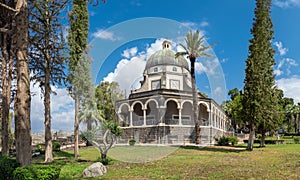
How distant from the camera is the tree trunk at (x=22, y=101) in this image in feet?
27.6

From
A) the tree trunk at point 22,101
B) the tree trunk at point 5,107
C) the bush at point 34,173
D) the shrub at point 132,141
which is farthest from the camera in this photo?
the tree trunk at point 5,107

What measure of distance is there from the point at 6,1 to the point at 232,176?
14723mm

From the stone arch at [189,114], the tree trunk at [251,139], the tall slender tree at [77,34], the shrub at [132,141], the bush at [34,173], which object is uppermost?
the tall slender tree at [77,34]

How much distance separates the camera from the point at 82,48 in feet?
65.6

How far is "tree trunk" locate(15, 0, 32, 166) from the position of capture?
8414mm

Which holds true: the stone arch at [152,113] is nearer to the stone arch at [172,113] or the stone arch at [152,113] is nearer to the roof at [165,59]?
the stone arch at [172,113]

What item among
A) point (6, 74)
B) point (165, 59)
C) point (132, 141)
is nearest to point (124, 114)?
point (132, 141)

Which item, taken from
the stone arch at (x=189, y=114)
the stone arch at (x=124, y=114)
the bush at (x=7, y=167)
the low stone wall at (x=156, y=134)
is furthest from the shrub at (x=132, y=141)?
the bush at (x=7, y=167)

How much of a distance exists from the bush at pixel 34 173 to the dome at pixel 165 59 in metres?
4.06

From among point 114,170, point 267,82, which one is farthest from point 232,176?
point 267,82

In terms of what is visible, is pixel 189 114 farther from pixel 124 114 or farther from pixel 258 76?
pixel 258 76

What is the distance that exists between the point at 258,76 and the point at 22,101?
72.6 ft

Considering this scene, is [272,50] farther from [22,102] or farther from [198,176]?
[22,102]

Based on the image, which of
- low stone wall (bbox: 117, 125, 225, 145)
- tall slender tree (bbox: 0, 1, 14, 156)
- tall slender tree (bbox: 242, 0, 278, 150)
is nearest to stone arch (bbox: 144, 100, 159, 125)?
low stone wall (bbox: 117, 125, 225, 145)
